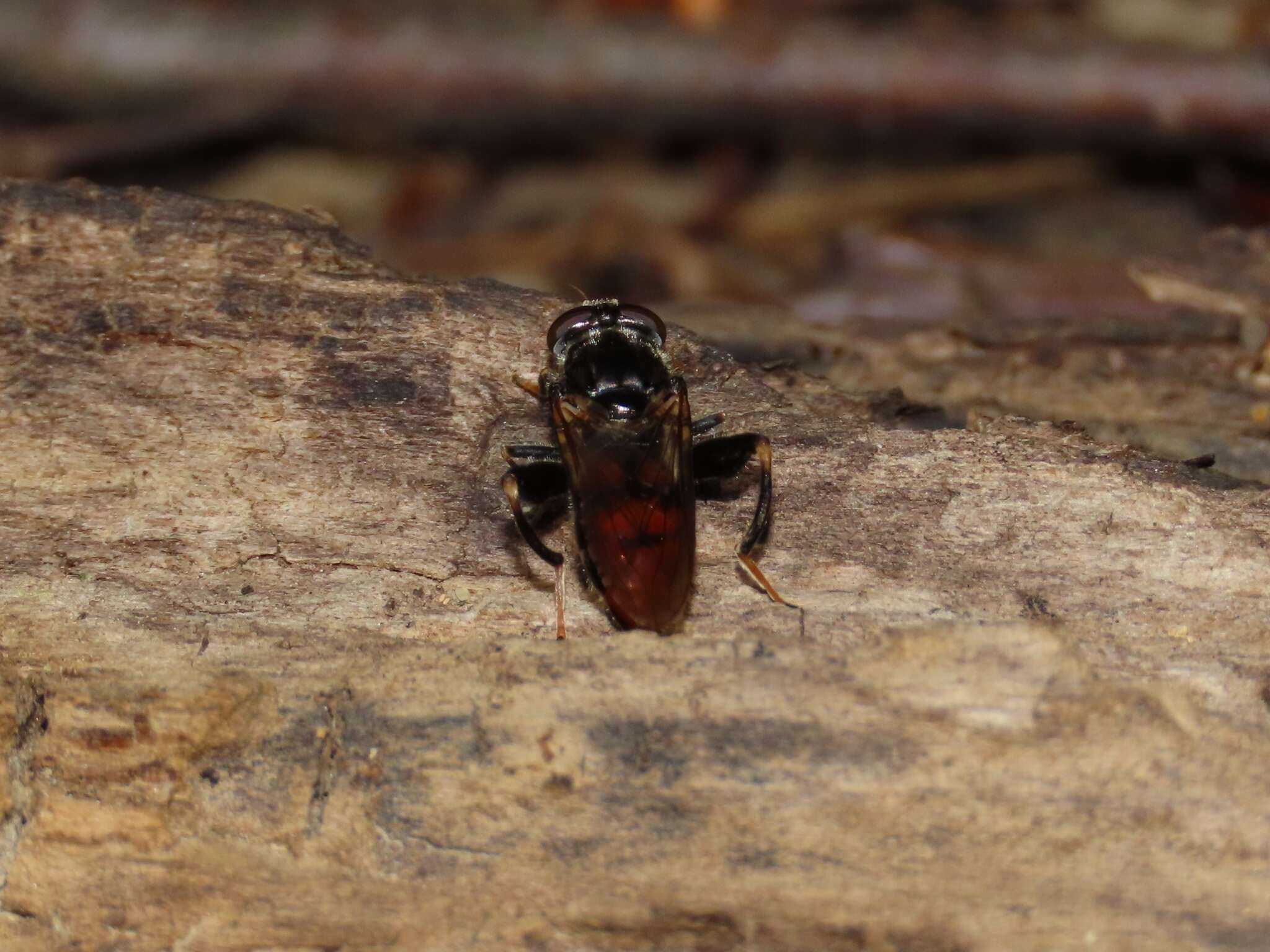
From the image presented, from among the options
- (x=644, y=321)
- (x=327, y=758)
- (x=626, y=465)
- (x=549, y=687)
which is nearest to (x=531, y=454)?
(x=626, y=465)

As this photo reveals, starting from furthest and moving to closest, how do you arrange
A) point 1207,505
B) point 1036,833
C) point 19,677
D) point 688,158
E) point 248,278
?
1. point 688,158
2. point 248,278
3. point 1207,505
4. point 19,677
5. point 1036,833

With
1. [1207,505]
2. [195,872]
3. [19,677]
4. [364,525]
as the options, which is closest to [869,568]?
[1207,505]

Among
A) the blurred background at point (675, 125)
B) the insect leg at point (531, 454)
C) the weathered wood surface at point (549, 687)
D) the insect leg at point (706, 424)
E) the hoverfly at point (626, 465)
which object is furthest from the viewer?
the blurred background at point (675, 125)

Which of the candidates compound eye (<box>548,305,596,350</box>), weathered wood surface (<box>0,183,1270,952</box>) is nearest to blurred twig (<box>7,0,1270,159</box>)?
compound eye (<box>548,305,596,350</box>)

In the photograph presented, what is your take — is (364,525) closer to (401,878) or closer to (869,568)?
(401,878)

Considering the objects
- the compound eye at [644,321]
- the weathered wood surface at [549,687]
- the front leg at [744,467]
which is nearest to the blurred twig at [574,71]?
the compound eye at [644,321]

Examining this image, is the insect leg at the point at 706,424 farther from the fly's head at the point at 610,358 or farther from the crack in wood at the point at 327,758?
the crack in wood at the point at 327,758

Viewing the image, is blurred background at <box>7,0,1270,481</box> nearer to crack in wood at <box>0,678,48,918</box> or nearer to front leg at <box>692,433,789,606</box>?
front leg at <box>692,433,789,606</box>
